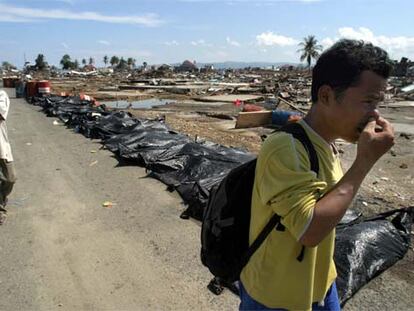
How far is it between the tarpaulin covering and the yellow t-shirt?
209 centimetres

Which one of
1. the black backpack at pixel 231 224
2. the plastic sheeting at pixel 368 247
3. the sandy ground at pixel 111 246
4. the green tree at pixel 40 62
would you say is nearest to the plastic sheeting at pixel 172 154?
the sandy ground at pixel 111 246

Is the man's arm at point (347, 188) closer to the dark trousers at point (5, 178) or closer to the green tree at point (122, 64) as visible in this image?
the dark trousers at point (5, 178)

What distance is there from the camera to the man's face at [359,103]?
145 centimetres

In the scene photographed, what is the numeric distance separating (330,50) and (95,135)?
A: 418 inches

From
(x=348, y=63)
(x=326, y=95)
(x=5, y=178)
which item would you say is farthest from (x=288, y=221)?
(x=5, y=178)

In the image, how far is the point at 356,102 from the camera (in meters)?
1.45

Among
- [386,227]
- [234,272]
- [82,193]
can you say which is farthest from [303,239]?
[82,193]

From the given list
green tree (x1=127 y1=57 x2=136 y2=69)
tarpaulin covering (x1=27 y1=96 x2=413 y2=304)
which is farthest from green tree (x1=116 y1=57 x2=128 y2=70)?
tarpaulin covering (x1=27 y1=96 x2=413 y2=304)

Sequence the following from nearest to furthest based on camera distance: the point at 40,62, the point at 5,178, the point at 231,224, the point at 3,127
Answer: the point at 231,224 → the point at 3,127 → the point at 5,178 → the point at 40,62

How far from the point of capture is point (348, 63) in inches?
56.6

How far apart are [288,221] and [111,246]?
3650mm

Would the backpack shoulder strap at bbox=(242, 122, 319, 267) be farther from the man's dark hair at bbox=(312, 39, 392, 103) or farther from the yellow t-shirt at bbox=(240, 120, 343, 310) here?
the man's dark hair at bbox=(312, 39, 392, 103)

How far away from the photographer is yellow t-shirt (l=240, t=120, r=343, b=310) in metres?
1.40

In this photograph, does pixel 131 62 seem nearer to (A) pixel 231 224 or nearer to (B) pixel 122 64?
(B) pixel 122 64
